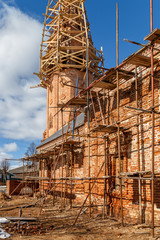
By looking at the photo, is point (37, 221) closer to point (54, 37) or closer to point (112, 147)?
point (112, 147)

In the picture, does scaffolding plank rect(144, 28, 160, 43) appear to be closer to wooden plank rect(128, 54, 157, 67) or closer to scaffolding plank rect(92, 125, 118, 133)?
wooden plank rect(128, 54, 157, 67)

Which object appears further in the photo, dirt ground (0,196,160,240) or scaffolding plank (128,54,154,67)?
scaffolding plank (128,54,154,67)

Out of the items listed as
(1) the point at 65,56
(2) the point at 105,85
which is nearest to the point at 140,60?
(2) the point at 105,85

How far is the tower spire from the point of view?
932 inches

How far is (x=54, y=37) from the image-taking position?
24672mm

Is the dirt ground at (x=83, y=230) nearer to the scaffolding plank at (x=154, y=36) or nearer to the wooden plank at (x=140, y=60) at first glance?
the wooden plank at (x=140, y=60)

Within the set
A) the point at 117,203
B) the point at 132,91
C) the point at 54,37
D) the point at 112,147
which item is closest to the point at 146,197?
the point at 117,203

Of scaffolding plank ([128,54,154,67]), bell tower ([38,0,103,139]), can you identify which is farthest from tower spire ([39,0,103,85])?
scaffolding plank ([128,54,154,67])

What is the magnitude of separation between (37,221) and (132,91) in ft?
21.0

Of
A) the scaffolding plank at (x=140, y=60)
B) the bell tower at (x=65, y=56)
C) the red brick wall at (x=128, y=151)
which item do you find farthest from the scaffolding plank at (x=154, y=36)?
the bell tower at (x=65, y=56)

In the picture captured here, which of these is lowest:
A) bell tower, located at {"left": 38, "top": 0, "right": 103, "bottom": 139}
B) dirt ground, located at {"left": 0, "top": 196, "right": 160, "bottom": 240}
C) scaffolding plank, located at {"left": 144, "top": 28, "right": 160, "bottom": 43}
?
dirt ground, located at {"left": 0, "top": 196, "right": 160, "bottom": 240}

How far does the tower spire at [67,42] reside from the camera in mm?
23667

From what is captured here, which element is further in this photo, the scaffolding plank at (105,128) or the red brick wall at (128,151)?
the scaffolding plank at (105,128)

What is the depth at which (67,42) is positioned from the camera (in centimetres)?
2536
